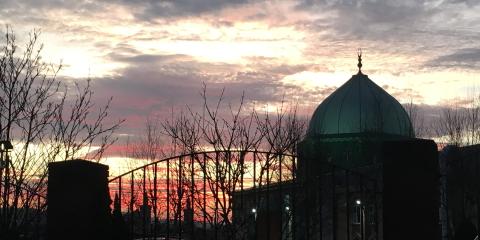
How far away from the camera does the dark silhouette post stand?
7.88 m

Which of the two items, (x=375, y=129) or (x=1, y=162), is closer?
(x=1, y=162)

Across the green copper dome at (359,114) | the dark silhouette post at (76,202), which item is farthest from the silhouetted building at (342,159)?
the dark silhouette post at (76,202)

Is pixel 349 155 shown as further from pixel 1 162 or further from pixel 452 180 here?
pixel 1 162

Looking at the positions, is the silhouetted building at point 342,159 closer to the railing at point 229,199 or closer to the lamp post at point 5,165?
the railing at point 229,199

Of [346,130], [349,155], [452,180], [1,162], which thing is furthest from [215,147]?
[346,130]

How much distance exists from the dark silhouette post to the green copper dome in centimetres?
3333

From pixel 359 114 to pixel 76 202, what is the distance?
35.2 meters

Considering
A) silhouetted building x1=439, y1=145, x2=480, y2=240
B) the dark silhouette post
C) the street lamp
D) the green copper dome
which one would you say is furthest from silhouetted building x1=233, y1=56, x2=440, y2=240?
the dark silhouette post

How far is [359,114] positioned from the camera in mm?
41906

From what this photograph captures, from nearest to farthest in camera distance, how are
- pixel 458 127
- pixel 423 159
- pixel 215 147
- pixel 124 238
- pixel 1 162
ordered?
1. pixel 423 159
2. pixel 124 238
3. pixel 1 162
4. pixel 215 147
5. pixel 458 127

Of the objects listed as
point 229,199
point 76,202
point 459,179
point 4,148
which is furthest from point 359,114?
point 76,202

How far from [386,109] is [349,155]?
522 centimetres

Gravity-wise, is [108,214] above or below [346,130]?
below

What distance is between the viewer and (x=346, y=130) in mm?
41688
